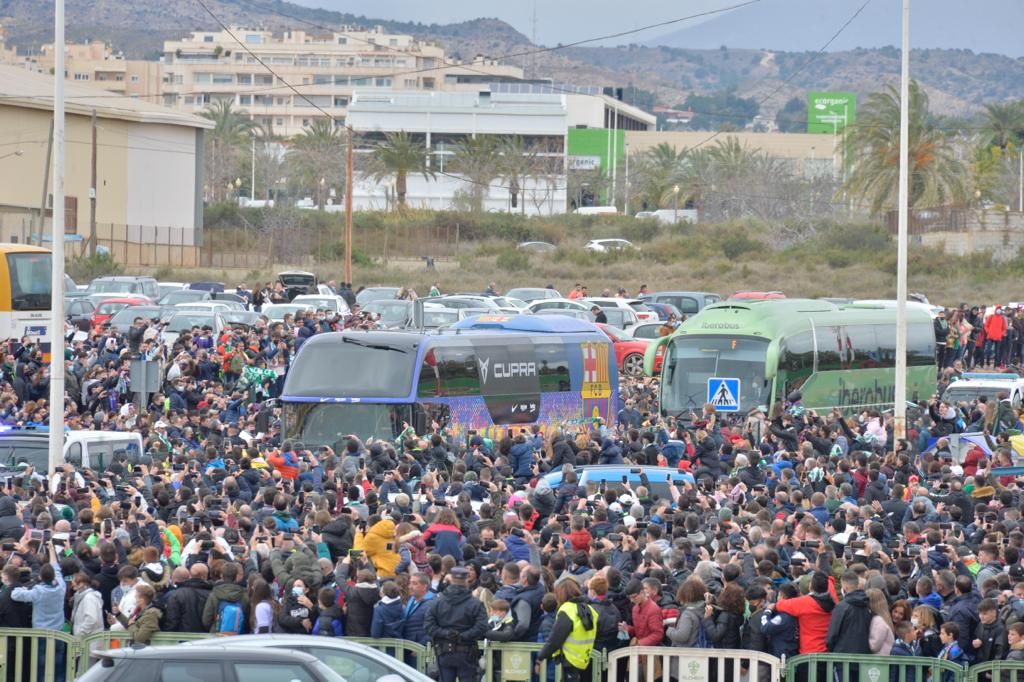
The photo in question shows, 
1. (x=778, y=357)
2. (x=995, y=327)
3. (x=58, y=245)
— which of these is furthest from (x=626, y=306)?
(x=58, y=245)

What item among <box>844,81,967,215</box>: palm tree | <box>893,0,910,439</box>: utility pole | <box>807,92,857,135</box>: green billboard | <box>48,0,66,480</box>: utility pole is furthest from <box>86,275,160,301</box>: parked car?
<box>807,92,857,135</box>: green billboard

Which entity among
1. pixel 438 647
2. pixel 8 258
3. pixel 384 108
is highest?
pixel 384 108

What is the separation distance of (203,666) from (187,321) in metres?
26.6

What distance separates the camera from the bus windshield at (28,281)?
33.4m

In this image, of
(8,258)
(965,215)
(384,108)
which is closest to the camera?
(8,258)

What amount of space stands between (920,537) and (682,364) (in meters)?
15.5

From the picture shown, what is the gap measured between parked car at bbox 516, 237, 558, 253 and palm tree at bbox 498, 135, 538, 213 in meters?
15.0

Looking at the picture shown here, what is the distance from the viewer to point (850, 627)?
1138 cm

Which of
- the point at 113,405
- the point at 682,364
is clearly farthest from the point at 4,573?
the point at 682,364

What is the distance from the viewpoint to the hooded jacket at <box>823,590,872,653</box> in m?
11.4

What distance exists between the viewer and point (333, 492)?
16.6 meters

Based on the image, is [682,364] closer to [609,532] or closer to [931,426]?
[931,426]

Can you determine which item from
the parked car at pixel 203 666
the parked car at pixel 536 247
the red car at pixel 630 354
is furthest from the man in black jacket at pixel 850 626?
the parked car at pixel 536 247

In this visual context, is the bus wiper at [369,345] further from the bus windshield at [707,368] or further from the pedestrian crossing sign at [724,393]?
the pedestrian crossing sign at [724,393]
